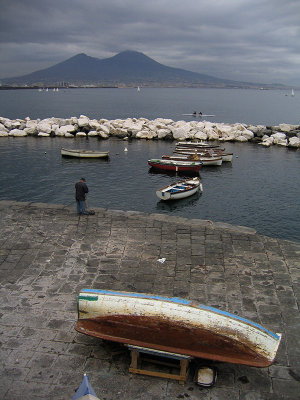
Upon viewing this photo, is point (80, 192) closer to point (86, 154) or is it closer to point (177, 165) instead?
point (177, 165)

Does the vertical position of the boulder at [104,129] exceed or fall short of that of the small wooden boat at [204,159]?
it exceeds it

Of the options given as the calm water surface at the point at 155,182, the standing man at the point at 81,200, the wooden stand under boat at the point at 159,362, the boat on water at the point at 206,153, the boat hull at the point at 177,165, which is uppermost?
the standing man at the point at 81,200

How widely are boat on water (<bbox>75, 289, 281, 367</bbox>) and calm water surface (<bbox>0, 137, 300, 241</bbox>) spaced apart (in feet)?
45.3

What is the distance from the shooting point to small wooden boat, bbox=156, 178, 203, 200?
75.9 feet

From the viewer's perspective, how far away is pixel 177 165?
3005 centimetres

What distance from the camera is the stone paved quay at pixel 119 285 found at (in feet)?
18.7

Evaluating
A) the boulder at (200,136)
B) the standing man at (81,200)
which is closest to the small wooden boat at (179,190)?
the standing man at (81,200)

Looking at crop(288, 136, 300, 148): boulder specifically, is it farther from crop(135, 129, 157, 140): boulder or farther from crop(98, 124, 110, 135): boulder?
crop(98, 124, 110, 135): boulder

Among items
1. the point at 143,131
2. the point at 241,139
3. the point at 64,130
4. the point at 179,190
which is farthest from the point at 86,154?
the point at 241,139

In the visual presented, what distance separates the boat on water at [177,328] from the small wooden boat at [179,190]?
17.2 m

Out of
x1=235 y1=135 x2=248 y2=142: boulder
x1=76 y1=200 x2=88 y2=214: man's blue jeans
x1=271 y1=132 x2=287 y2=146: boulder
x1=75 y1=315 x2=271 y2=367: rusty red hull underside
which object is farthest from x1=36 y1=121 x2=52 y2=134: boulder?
x1=75 y1=315 x2=271 y2=367: rusty red hull underside

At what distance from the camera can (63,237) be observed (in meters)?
10.5

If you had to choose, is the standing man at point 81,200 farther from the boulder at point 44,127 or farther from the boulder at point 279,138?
the boulder at point 279,138

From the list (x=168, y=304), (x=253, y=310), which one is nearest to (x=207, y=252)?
(x=253, y=310)
